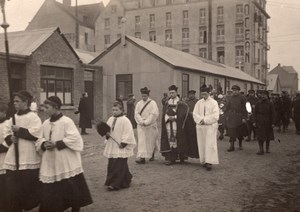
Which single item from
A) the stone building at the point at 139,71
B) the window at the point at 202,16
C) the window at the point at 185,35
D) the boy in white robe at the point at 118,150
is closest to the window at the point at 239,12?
the window at the point at 202,16

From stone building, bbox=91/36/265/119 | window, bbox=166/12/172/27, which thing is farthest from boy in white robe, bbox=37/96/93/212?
window, bbox=166/12/172/27

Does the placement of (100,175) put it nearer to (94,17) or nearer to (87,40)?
(87,40)

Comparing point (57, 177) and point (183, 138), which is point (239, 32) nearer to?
point (183, 138)

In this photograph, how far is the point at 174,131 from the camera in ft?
33.2

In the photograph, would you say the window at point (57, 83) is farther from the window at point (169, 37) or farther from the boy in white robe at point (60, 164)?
the window at point (169, 37)

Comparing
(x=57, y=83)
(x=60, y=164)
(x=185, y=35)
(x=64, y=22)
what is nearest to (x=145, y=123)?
(x=60, y=164)

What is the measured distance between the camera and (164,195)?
22.3 feet

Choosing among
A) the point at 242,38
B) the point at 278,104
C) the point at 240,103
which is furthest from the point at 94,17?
the point at 240,103

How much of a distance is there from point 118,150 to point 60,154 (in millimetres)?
2067

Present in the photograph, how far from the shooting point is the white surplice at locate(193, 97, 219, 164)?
30.8ft

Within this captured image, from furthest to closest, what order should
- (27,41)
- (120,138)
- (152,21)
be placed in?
1. (152,21)
2. (27,41)
3. (120,138)

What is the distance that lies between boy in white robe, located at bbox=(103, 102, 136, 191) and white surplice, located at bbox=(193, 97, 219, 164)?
2619 millimetres

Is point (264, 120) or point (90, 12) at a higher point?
point (90, 12)

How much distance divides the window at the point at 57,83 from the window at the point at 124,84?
4300 millimetres
